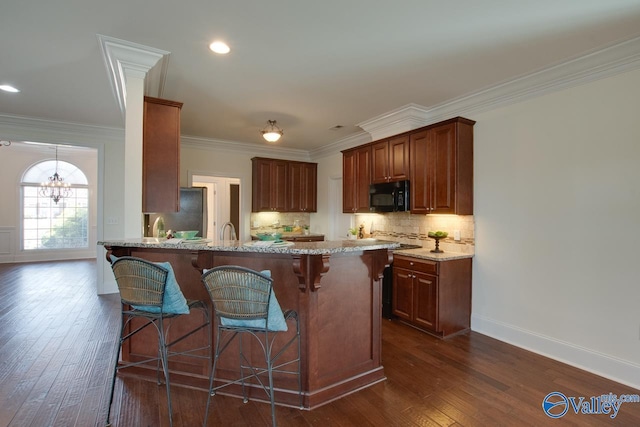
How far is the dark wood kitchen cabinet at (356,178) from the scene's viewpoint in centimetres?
468

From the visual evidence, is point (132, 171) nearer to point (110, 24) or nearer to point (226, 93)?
point (110, 24)

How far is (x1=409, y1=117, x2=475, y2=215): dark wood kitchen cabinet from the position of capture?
347 centimetres

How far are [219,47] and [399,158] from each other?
253 centimetres

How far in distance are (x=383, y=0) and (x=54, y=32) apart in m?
2.47

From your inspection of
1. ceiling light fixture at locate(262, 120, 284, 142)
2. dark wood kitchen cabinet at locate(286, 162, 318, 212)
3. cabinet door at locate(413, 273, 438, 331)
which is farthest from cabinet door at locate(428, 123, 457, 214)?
dark wood kitchen cabinet at locate(286, 162, 318, 212)

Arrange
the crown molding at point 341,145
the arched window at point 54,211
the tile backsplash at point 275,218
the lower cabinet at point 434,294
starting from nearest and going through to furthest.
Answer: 1. the lower cabinet at point 434,294
2. the crown molding at point 341,145
3. the tile backsplash at point 275,218
4. the arched window at point 54,211

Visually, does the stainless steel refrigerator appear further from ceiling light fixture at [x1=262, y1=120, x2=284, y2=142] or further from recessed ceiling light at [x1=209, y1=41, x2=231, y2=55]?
recessed ceiling light at [x1=209, y1=41, x2=231, y2=55]

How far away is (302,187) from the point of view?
6.40 meters

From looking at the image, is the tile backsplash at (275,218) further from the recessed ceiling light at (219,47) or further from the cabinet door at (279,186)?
the recessed ceiling light at (219,47)

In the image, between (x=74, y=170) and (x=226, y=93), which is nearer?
(x=226, y=93)

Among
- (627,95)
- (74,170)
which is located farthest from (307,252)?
(74,170)

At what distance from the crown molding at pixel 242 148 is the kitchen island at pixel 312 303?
3549 mm

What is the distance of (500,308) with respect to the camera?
337 centimetres

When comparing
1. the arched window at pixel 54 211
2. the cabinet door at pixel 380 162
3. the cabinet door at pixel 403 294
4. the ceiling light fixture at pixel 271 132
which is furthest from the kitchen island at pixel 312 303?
the arched window at pixel 54 211
